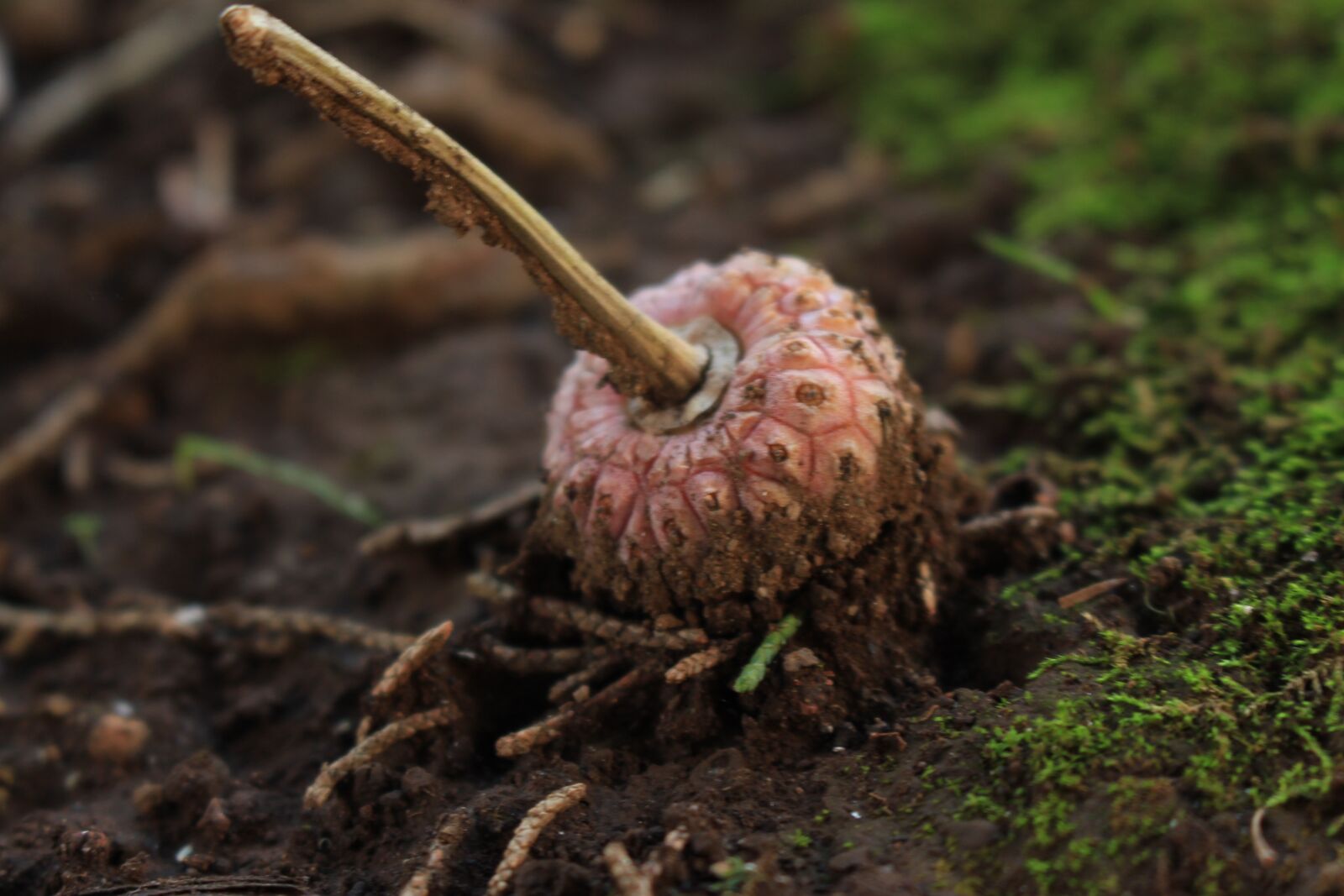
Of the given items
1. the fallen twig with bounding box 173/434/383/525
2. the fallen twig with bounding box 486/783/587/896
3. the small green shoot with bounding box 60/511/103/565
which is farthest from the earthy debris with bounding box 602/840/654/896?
the small green shoot with bounding box 60/511/103/565

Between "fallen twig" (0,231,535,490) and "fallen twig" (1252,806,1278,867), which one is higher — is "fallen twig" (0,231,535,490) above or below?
above

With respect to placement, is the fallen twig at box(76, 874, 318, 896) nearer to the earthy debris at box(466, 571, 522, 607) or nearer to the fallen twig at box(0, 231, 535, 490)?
the earthy debris at box(466, 571, 522, 607)

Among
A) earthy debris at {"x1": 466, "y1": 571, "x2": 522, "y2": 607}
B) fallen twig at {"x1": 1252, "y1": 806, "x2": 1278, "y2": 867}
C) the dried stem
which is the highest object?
the dried stem

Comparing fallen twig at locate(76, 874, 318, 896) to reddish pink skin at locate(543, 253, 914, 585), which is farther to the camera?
reddish pink skin at locate(543, 253, 914, 585)

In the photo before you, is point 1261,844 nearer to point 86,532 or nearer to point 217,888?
point 217,888

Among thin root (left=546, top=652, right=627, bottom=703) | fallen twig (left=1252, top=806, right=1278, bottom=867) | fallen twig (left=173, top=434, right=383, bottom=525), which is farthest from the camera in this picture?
fallen twig (left=173, top=434, right=383, bottom=525)

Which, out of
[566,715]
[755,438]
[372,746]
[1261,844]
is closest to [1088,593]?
[1261,844]
